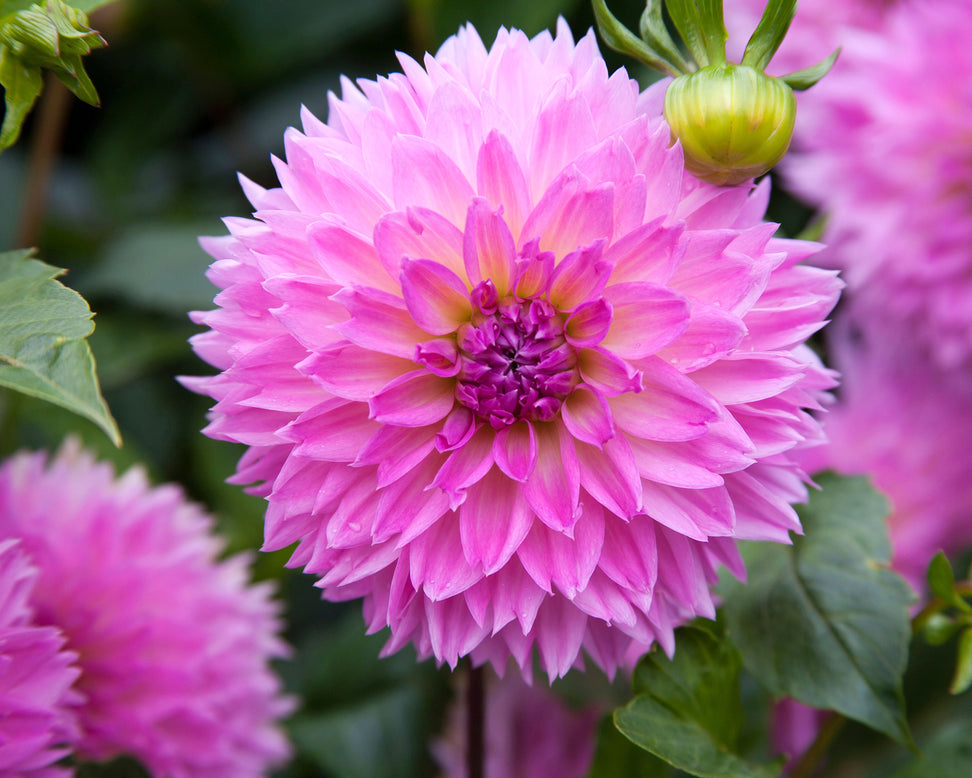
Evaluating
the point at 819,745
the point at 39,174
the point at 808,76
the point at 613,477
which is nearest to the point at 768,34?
the point at 808,76

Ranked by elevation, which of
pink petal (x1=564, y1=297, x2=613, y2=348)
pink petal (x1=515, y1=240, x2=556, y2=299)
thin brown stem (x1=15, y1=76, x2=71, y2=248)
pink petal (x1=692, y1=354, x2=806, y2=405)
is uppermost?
thin brown stem (x1=15, y1=76, x2=71, y2=248)

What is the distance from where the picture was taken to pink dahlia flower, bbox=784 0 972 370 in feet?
2.77

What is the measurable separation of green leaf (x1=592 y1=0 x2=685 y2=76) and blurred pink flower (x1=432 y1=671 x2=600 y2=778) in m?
0.52

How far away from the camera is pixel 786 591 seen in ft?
1.94

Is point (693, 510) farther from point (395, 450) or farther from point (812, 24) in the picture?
point (812, 24)

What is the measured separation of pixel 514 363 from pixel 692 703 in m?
0.22

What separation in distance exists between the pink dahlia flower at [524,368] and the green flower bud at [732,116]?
0.02 metres

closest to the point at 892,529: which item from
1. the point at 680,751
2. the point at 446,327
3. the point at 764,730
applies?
the point at 764,730

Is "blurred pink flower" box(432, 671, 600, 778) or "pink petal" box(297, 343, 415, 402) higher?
"pink petal" box(297, 343, 415, 402)

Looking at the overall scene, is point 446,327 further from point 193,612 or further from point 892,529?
point 892,529

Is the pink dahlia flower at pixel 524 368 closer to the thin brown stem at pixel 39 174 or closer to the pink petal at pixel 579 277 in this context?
the pink petal at pixel 579 277

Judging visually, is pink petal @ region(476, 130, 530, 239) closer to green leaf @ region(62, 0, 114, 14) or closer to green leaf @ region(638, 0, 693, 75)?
green leaf @ region(638, 0, 693, 75)

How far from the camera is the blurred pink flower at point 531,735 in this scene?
2.60 ft

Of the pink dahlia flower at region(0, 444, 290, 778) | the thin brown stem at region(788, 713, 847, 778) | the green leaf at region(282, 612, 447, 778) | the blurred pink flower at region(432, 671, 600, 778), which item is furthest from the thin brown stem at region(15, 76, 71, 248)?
the thin brown stem at region(788, 713, 847, 778)
